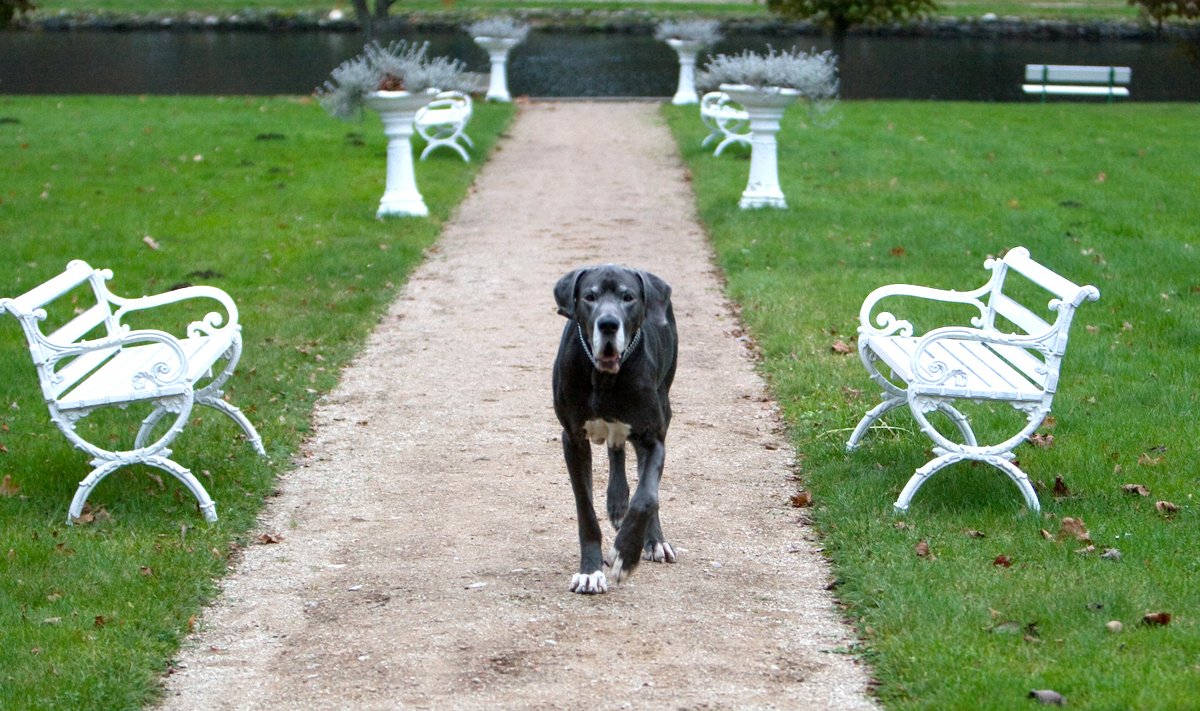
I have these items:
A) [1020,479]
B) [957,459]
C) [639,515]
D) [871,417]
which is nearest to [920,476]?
[957,459]

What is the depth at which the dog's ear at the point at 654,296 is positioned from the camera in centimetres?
524

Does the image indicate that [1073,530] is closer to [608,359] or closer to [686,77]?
[608,359]

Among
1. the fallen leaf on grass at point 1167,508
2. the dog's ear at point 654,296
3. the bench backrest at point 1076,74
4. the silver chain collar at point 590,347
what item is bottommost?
the bench backrest at point 1076,74

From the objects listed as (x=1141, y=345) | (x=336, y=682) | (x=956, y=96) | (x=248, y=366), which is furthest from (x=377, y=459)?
(x=956, y=96)

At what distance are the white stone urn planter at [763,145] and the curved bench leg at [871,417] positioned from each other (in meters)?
7.73

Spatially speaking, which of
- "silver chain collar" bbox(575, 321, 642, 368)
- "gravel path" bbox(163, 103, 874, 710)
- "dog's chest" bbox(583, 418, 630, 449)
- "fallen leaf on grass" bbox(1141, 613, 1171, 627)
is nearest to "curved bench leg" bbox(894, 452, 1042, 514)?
"gravel path" bbox(163, 103, 874, 710)

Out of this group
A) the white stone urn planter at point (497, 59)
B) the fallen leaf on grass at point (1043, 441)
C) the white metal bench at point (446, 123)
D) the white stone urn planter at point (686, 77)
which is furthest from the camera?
the white stone urn planter at point (497, 59)

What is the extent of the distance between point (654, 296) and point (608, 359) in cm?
40

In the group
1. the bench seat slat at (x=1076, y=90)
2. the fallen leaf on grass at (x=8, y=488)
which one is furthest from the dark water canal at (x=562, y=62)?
the fallen leaf on grass at (x=8, y=488)

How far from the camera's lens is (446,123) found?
1870 centimetres

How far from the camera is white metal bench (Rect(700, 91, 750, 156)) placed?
734 inches

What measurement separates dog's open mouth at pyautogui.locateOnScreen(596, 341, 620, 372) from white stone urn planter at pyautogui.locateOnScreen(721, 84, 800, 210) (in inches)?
387

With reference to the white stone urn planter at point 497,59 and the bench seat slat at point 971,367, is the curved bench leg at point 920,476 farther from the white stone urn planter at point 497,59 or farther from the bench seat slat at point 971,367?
the white stone urn planter at point 497,59

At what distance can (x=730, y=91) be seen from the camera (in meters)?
14.4
